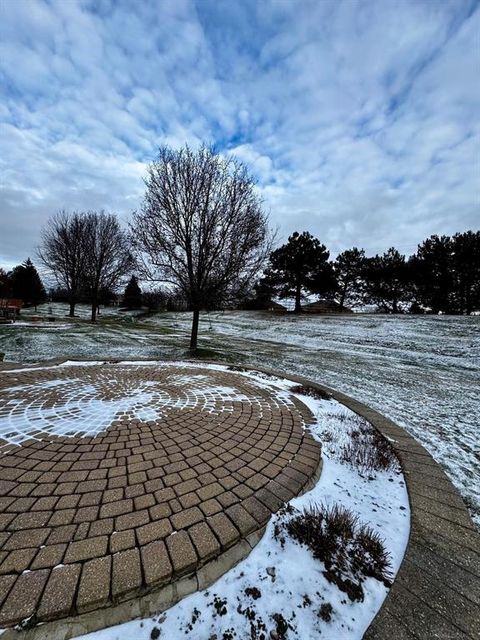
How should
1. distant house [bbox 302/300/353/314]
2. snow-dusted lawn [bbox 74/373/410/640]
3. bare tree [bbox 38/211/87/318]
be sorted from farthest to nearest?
1. distant house [bbox 302/300/353/314]
2. bare tree [bbox 38/211/87/318]
3. snow-dusted lawn [bbox 74/373/410/640]

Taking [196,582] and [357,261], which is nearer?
[196,582]

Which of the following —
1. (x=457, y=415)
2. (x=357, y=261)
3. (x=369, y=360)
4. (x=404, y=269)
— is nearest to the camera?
(x=457, y=415)

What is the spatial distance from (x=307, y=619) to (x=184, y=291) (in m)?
8.55

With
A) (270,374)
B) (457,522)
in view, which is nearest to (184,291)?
(270,374)

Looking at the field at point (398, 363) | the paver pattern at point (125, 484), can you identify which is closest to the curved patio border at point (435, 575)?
the field at point (398, 363)

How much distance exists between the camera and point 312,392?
477 cm

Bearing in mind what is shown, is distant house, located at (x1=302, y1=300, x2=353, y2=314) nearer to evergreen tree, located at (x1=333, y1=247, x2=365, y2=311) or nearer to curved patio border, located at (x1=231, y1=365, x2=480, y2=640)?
evergreen tree, located at (x1=333, y1=247, x2=365, y2=311)

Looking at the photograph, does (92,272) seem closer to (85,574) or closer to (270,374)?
(270,374)

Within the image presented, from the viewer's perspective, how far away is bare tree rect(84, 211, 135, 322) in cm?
1880

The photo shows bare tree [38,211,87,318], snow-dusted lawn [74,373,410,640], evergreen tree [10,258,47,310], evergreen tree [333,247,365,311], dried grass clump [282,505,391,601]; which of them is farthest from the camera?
evergreen tree [10,258,47,310]

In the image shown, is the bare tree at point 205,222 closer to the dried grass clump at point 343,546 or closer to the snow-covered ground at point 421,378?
the snow-covered ground at point 421,378

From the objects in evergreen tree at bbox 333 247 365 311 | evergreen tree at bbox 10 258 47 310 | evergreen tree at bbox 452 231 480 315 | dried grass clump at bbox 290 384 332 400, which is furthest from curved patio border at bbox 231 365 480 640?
evergreen tree at bbox 10 258 47 310

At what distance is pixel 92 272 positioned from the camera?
19156 mm

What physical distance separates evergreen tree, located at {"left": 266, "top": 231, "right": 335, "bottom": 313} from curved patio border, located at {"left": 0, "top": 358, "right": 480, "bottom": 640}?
25.5 m
